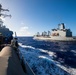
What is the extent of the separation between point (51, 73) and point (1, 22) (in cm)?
3212

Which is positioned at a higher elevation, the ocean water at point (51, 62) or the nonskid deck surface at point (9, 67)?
the nonskid deck surface at point (9, 67)

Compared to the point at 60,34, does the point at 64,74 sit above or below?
below

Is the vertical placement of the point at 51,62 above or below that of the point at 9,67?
below

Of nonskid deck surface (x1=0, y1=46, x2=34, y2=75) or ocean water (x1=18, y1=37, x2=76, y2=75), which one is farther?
ocean water (x1=18, y1=37, x2=76, y2=75)

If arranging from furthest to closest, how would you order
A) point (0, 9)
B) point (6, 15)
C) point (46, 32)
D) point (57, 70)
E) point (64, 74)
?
point (46, 32) → point (6, 15) → point (0, 9) → point (57, 70) → point (64, 74)

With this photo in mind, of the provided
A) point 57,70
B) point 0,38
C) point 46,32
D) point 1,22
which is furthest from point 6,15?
point 46,32

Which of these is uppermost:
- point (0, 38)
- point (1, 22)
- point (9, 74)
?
point (1, 22)

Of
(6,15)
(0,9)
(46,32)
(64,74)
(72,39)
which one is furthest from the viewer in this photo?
(46,32)

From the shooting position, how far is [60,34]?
98500mm

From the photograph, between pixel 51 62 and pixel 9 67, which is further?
pixel 51 62

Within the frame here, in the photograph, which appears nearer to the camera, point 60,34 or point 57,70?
point 57,70

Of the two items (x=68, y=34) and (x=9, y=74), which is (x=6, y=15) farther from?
(x=68, y=34)

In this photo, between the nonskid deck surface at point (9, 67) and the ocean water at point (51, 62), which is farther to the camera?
the ocean water at point (51, 62)

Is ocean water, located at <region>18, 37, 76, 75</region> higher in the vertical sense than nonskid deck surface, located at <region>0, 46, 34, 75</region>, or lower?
lower
